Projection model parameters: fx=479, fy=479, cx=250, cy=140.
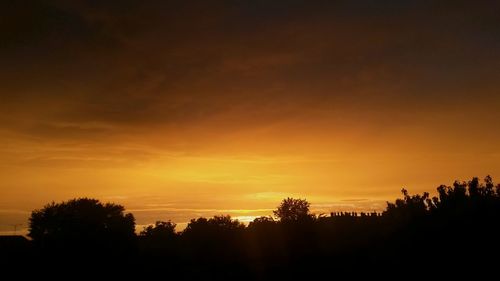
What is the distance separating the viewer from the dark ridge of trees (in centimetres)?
3631

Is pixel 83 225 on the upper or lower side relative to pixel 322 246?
upper

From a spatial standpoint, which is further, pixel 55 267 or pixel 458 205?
pixel 55 267

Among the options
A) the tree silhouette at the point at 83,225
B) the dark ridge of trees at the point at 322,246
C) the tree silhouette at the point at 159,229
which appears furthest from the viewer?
the tree silhouette at the point at 159,229

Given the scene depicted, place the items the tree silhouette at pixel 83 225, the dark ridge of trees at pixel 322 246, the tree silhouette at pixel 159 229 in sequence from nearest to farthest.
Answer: the dark ridge of trees at pixel 322 246, the tree silhouette at pixel 83 225, the tree silhouette at pixel 159 229

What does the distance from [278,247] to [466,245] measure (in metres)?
21.2

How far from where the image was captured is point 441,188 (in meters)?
51.6

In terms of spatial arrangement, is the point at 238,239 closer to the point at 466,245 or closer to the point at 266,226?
the point at 266,226

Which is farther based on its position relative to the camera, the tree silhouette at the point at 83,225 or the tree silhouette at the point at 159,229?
the tree silhouette at the point at 159,229

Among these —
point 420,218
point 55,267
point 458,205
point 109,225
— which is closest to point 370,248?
point 420,218

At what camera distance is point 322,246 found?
159 feet

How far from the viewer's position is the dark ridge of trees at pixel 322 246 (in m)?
36.3

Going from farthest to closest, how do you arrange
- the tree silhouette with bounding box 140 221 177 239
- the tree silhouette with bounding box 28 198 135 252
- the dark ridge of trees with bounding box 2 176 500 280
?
the tree silhouette with bounding box 140 221 177 239, the tree silhouette with bounding box 28 198 135 252, the dark ridge of trees with bounding box 2 176 500 280

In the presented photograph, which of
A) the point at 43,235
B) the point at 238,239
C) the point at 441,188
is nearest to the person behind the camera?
the point at 441,188

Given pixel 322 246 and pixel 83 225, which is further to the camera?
pixel 83 225
